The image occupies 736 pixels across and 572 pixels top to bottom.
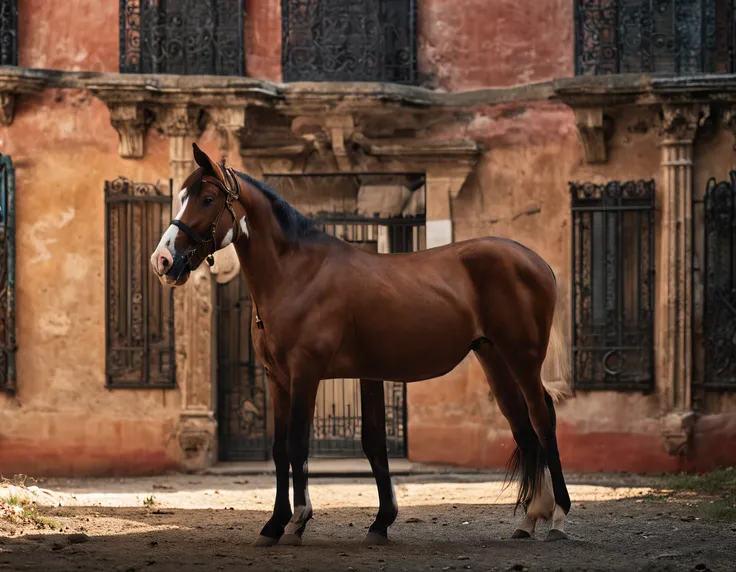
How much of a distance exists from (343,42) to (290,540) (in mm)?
6894

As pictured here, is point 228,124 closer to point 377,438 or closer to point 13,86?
point 13,86

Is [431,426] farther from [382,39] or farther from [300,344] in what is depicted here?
[300,344]

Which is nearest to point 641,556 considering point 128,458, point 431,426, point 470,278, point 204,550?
point 470,278

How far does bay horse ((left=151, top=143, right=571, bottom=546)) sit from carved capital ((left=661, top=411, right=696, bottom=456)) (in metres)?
4.73

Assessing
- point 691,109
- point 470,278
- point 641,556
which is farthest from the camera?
point 691,109

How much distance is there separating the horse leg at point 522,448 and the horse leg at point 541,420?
8 cm

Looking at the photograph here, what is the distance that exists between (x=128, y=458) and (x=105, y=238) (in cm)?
226

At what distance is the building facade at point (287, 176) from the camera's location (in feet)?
42.7

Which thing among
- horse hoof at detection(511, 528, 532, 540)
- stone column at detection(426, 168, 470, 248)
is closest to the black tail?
horse hoof at detection(511, 528, 532, 540)

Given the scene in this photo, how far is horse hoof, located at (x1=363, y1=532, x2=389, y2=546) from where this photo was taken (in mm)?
8031

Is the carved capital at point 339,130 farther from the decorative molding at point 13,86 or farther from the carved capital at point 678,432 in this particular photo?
the carved capital at point 678,432

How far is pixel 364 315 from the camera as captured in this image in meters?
7.99

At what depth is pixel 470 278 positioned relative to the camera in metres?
8.24

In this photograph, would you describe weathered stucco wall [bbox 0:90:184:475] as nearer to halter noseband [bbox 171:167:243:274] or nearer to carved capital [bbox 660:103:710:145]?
carved capital [bbox 660:103:710:145]
